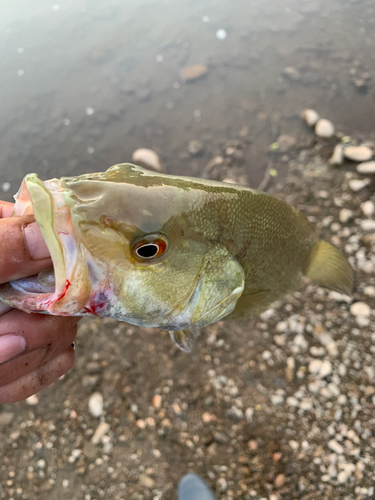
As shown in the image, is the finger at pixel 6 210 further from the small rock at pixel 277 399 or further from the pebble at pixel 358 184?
the pebble at pixel 358 184

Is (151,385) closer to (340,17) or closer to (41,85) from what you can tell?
(41,85)

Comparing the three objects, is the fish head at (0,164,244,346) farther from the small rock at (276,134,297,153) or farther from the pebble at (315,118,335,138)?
the pebble at (315,118,335,138)

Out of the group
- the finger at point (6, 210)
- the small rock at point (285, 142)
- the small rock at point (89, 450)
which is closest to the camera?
the finger at point (6, 210)

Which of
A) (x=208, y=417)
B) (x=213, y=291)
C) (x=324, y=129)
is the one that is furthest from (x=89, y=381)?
(x=324, y=129)

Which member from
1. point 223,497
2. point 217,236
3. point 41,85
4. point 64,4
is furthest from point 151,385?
point 64,4

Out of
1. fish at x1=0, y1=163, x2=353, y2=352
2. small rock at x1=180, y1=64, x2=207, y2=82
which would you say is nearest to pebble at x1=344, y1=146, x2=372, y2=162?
small rock at x1=180, y1=64, x2=207, y2=82

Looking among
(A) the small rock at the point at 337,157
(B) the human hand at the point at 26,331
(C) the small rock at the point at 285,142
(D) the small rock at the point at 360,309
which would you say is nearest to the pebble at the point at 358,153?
(A) the small rock at the point at 337,157
